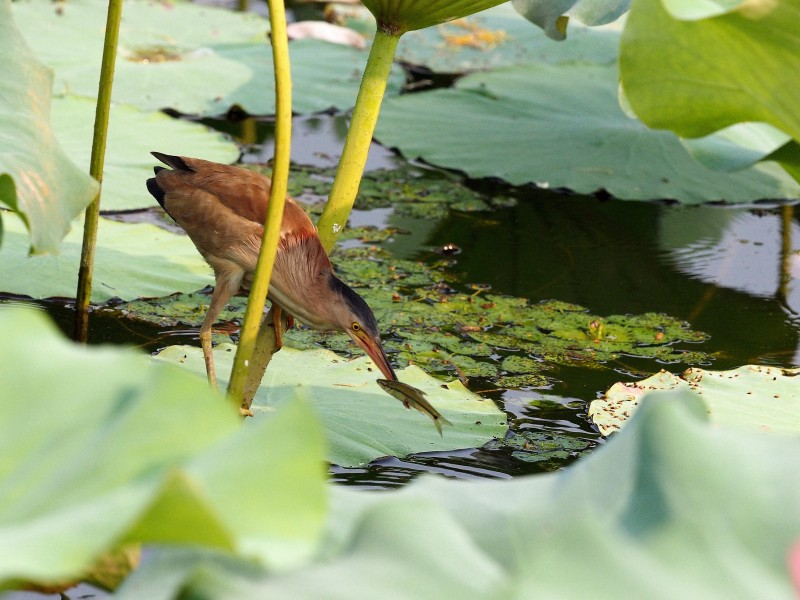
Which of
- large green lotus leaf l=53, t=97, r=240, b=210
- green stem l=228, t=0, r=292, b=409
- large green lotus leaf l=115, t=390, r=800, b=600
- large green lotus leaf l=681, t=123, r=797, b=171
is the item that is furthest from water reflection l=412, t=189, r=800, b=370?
large green lotus leaf l=115, t=390, r=800, b=600

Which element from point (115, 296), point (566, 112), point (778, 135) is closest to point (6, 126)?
point (115, 296)

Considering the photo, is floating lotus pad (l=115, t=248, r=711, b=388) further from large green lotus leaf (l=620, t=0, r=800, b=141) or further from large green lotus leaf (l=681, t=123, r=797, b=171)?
large green lotus leaf (l=620, t=0, r=800, b=141)

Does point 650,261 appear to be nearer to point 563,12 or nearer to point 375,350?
point 563,12

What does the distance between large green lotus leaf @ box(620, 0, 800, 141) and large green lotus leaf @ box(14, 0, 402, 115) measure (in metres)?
2.86

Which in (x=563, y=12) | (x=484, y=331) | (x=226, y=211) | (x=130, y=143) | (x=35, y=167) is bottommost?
(x=484, y=331)

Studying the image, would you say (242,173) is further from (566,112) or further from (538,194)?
(566,112)

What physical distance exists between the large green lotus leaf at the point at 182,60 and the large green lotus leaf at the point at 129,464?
11.9ft

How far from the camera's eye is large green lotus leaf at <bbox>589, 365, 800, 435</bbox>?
237 cm

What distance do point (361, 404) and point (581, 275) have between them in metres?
1.33

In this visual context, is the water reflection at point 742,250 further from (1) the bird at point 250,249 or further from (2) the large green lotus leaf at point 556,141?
(1) the bird at point 250,249

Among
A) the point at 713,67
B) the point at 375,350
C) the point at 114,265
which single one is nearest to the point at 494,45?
the point at 114,265

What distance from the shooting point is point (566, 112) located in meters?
4.54

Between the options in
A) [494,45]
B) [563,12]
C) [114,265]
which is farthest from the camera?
[494,45]

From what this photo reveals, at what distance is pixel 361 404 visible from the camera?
254 cm
